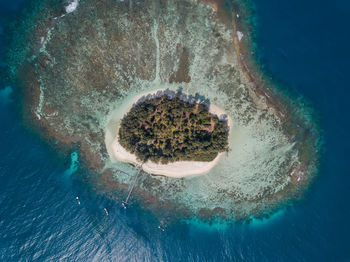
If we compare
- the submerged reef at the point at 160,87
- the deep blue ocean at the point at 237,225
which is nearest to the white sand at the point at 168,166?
the submerged reef at the point at 160,87

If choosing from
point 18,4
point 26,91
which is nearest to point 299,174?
point 26,91

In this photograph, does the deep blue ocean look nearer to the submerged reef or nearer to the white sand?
the submerged reef

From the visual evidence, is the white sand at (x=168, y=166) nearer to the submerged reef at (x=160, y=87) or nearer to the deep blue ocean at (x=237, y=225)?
the submerged reef at (x=160, y=87)

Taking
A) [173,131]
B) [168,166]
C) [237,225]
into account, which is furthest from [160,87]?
[237,225]

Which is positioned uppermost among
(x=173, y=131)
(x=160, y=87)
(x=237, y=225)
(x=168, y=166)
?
(x=160, y=87)

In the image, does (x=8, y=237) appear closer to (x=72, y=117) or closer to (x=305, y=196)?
(x=72, y=117)

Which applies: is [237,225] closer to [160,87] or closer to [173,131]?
[173,131]
